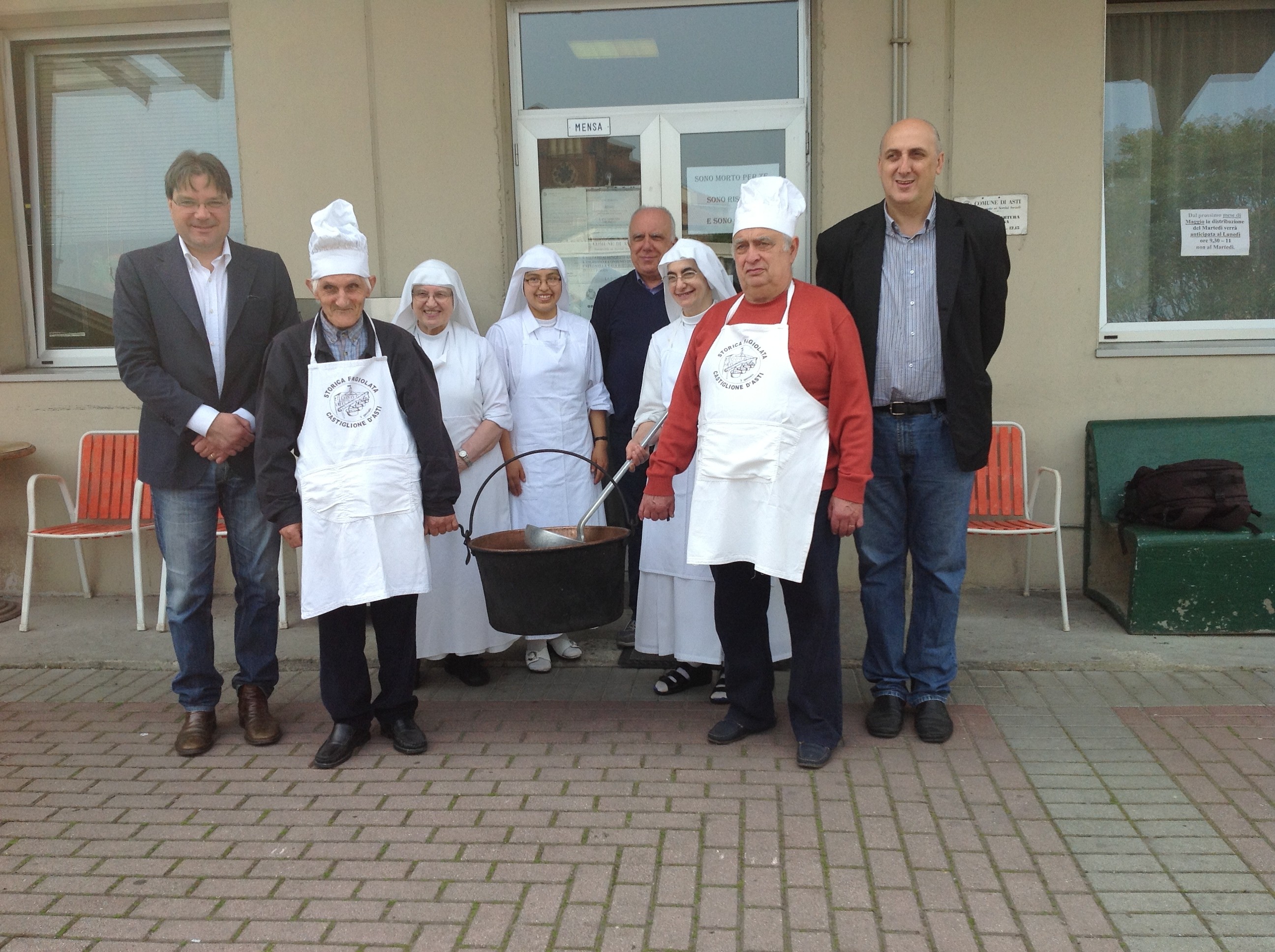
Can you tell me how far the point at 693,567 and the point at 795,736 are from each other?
888mm

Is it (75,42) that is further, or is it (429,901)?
(75,42)

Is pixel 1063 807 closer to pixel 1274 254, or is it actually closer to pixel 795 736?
pixel 795 736

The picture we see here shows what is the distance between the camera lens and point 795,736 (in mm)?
3707

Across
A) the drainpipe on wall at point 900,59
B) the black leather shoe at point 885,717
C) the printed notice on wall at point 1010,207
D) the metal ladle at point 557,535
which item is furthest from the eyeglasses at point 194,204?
the printed notice on wall at point 1010,207

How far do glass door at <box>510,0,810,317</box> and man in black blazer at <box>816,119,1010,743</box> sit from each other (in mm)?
1872

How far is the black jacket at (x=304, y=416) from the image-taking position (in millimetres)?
3619

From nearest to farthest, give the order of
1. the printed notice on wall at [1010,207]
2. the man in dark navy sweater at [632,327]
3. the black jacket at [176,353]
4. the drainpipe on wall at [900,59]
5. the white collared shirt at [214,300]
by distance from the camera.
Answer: the black jacket at [176,353] < the white collared shirt at [214,300] < the man in dark navy sweater at [632,327] < the drainpipe on wall at [900,59] < the printed notice on wall at [1010,207]

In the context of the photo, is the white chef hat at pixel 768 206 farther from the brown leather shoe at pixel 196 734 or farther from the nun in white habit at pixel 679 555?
the brown leather shoe at pixel 196 734

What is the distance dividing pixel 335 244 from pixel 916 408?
2125 mm

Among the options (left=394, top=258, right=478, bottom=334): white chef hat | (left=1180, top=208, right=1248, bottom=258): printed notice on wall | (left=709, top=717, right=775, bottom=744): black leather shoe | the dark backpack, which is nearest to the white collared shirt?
(left=394, top=258, right=478, bottom=334): white chef hat

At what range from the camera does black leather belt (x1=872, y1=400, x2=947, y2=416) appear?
3.75 metres

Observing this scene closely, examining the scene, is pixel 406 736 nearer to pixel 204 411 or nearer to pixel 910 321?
pixel 204 411

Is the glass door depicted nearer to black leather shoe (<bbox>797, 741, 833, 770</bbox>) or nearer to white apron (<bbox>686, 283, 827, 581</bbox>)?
white apron (<bbox>686, 283, 827, 581</bbox>)

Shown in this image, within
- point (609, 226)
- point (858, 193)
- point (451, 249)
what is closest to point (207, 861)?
point (451, 249)
